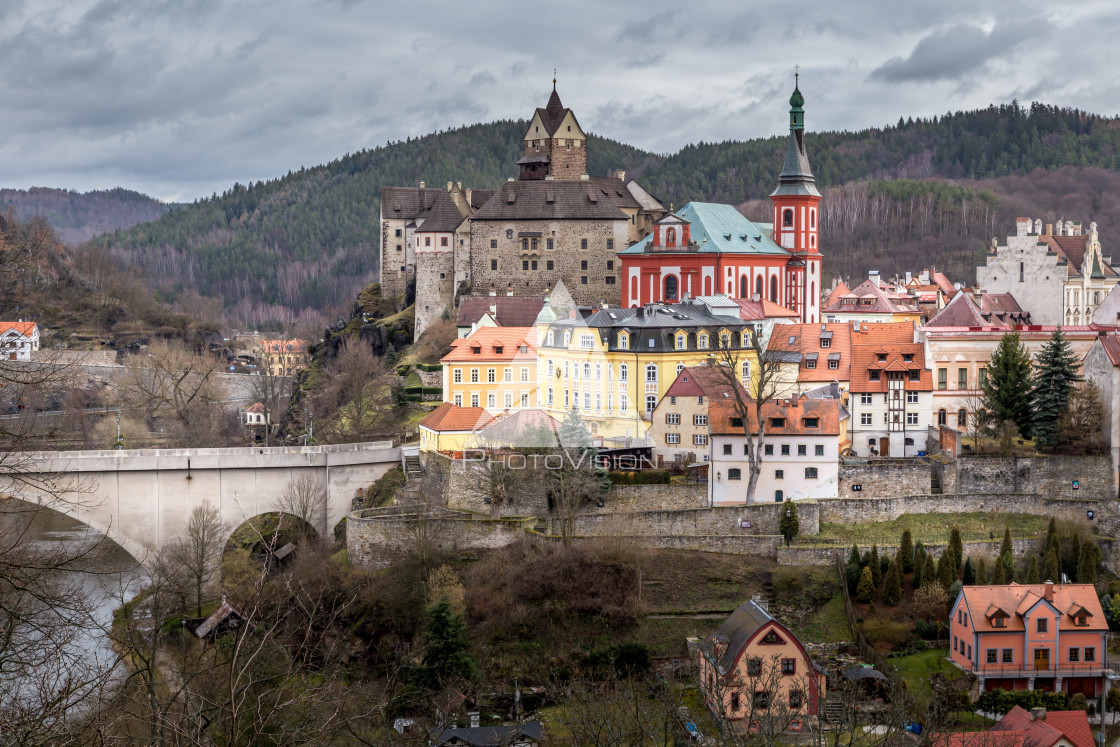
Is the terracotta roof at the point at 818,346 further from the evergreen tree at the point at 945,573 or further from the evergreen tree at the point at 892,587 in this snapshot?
the evergreen tree at the point at 892,587

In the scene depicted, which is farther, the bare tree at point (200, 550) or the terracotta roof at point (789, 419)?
the bare tree at point (200, 550)

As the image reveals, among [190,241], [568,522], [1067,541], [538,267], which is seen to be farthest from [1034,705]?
[190,241]

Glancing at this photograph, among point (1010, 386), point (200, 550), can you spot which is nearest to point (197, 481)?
point (200, 550)

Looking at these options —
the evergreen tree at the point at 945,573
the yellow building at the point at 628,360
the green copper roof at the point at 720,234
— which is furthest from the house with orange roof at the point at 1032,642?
the green copper roof at the point at 720,234

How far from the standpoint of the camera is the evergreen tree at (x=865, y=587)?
Answer: 4006 cm

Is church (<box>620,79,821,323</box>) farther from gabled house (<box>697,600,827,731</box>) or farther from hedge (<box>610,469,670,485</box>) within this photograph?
gabled house (<box>697,600,827,731</box>)

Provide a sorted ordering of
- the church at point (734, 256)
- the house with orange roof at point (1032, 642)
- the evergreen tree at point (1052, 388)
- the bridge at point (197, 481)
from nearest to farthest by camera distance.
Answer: the house with orange roof at point (1032, 642) → the evergreen tree at point (1052, 388) → the bridge at point (197, 481) → the church at point (734, 256)

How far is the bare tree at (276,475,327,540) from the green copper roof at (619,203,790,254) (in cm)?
2185

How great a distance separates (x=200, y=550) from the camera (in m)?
48.8

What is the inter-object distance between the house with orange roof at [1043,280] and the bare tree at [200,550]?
44.0 meters

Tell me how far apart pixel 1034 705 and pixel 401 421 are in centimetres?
3247

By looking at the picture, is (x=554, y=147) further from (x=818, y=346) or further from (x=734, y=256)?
(x=818, y=346)

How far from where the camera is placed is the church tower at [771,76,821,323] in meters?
71.2

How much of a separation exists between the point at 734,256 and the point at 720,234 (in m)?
1.66
